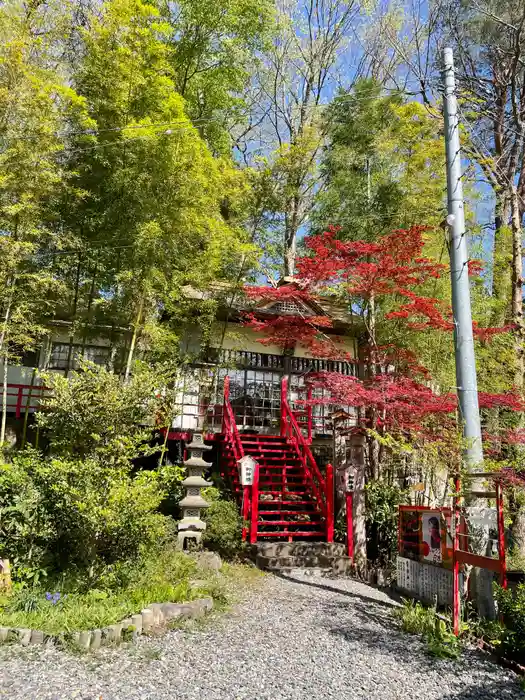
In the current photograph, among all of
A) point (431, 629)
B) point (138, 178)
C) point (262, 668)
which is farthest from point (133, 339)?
point (431, 629)

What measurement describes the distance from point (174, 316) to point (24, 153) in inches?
136

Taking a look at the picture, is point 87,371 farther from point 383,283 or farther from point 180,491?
point 383,283

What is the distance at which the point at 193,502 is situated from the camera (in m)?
6.39

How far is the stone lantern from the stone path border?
5.77 feet

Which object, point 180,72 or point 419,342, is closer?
point 419,342

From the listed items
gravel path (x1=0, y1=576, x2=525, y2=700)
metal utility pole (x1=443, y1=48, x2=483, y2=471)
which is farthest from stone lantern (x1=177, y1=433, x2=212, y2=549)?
metal utility pole (x1=443, y1=48, x2=483, y2=471)

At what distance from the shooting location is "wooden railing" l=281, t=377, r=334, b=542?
708 centimetres

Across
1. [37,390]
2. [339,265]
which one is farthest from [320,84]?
[37,390]

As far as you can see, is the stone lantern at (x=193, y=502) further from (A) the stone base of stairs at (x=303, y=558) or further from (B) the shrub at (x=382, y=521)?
(B) the shrub at (x=382, y=521)

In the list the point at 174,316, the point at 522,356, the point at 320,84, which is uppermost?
the point at 320,84

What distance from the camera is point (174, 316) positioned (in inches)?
347

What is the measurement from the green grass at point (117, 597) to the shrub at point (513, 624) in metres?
2.58

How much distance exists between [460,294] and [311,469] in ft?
13.8

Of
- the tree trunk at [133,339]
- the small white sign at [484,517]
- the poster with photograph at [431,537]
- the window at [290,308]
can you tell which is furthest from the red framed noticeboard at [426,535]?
the window at [290,308]
